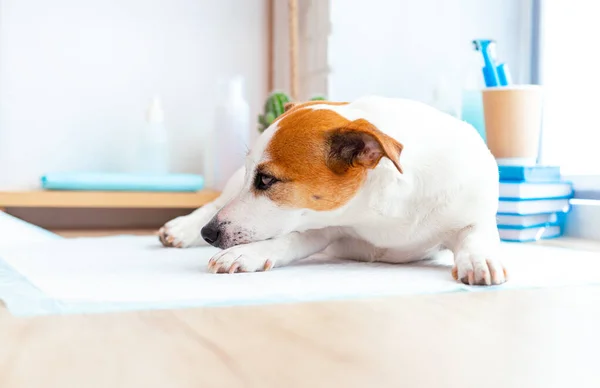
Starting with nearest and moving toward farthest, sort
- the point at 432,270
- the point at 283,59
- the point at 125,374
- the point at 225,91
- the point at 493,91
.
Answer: the point at 125,374, the point at 432,270, the point at 493,91, the point at 225,91, the point at 283,59

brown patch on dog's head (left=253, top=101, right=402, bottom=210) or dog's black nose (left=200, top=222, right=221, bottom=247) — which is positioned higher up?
brown patch on dog's head (left=253, top=101, right=402, bottom=210)

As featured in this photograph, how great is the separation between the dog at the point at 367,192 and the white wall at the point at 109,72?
128 centimetres

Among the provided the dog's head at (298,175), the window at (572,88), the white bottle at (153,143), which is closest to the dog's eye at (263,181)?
the dog's head at (298,175)

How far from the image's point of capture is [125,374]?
21.0 inches

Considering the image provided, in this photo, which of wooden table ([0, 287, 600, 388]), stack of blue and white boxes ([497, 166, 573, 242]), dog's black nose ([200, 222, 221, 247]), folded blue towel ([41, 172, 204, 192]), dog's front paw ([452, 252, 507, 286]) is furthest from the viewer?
folded blue towel ([41, 172, 204, 192])

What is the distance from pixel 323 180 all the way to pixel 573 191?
3.35ft

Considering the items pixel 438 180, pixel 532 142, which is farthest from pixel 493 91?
pixel 438 180

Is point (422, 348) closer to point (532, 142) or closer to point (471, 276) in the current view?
point (471, 276)

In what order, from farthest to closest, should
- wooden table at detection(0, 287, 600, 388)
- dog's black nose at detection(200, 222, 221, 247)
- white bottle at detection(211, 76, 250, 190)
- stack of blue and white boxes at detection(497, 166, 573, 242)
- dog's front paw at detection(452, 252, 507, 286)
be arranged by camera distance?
white bottle at detection(211, 76, 250, 190) → stack of blue and white boxes at detection(497, 166, 573, 242) → dog's black nose at detection(200, 222, 221, 247) → dog's front paw at detection(452, 252, 507, 286) → wooden table at detection(0, 287, 600, 388)

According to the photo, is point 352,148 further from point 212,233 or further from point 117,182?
point 117,182

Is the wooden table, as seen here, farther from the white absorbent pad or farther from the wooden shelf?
the wooden shelf

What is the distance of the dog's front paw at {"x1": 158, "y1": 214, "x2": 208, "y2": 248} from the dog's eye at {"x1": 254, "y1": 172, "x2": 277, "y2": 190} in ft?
1.43

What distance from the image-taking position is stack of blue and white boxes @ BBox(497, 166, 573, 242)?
1638 mm

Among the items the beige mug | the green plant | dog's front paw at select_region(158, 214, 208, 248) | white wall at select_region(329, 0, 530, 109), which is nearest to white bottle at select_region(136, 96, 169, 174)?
the green plant
